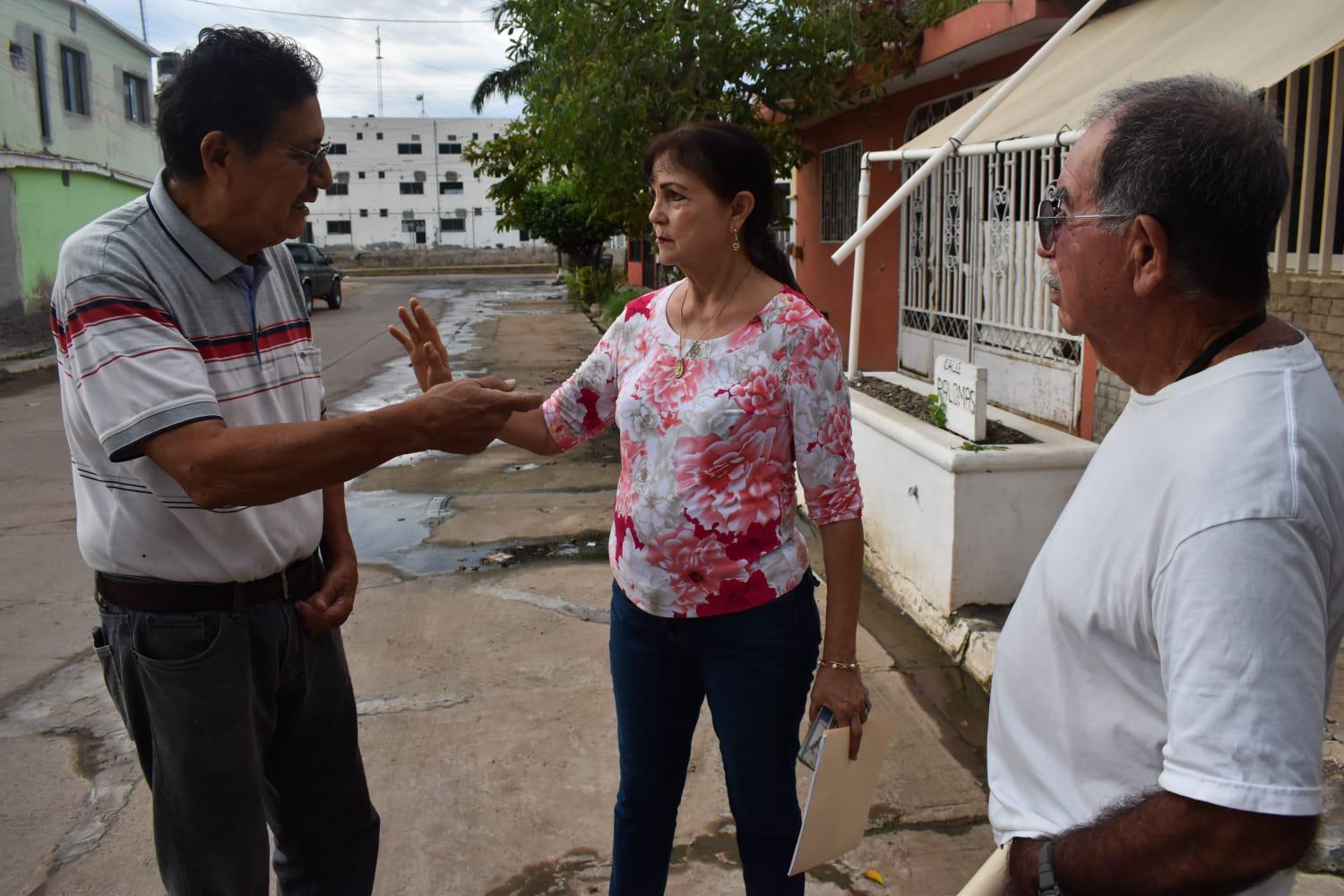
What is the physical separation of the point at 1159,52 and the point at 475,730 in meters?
3.86

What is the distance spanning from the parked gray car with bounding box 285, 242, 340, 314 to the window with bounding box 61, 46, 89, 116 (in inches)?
183

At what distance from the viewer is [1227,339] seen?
1.13 meters

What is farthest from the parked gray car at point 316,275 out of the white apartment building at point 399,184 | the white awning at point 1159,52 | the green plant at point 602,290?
the white apartment building at point 399,184

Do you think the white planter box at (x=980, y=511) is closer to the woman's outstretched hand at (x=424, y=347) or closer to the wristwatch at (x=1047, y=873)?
the woman's outstretched hand at (x=424, y=347)

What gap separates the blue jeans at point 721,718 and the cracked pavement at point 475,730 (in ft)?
1.76

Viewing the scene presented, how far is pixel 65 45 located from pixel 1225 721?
78.1 feet

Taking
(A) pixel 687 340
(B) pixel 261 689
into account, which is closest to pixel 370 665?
(B) pixel 261 689

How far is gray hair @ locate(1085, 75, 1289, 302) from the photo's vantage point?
42.6 inches

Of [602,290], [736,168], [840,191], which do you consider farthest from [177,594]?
[602,290]

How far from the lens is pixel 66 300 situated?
1707 mm

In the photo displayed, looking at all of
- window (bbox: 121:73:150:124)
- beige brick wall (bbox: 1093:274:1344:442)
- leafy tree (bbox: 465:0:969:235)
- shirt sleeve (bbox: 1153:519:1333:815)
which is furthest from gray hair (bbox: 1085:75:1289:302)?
window (bbox: 121:73:150:124)

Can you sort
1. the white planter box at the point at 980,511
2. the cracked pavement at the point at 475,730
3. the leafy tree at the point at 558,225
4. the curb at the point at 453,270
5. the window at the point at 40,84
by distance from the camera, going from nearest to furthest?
1. the cracked pavement at the point at 475,730
2. the white planter box at the point at 980,511
3. the window at the point at 40,84
4. the leafy tree at the point at 558,225
5. the curb at the point at 453,270

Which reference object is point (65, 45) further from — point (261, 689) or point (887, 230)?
point (261, 689)

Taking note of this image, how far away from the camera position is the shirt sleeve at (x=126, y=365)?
1639 millimetres
